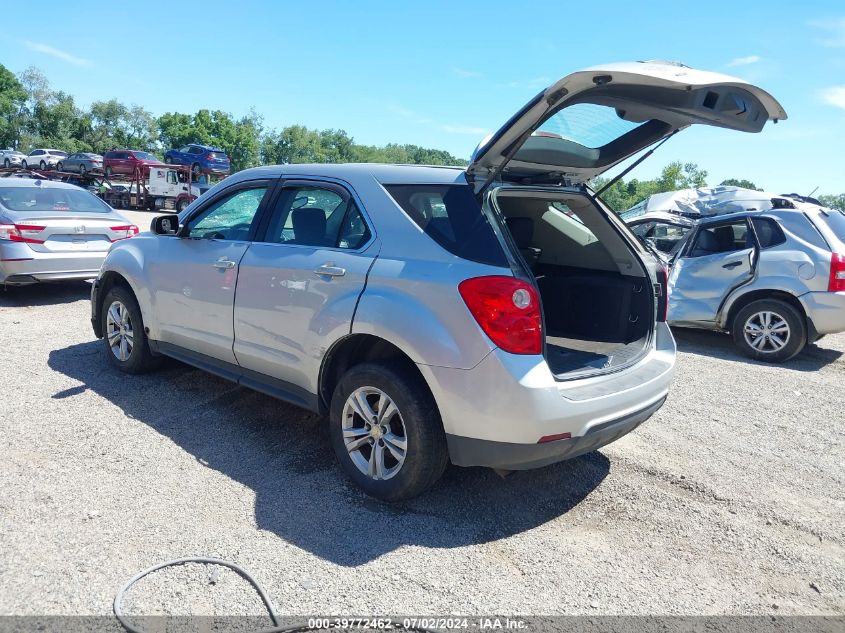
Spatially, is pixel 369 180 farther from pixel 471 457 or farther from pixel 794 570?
pixel 794 570

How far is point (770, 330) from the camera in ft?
23.0

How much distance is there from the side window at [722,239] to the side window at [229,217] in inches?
227

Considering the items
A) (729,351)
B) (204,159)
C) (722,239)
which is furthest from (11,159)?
(729,351)

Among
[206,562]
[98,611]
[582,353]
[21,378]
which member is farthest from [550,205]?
[21,378]

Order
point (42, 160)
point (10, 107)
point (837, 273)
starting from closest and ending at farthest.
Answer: point (837, 273)
point (42, 160)
point (10, 107)

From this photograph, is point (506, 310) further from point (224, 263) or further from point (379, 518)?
point (224, 263)

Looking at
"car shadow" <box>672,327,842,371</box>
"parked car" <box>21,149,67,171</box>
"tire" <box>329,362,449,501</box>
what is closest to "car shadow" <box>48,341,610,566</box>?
"tire" <box>329,362,449,501</box>

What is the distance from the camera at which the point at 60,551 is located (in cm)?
285

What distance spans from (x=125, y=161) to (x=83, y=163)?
4.55 meters

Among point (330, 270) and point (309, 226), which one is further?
point (309, 226)

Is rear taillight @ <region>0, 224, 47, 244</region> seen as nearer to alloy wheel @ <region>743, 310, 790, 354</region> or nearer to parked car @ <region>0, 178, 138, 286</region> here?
parked car @ <region>0, 178, 138, 286</region>

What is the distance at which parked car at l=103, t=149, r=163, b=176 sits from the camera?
2917 centimetres


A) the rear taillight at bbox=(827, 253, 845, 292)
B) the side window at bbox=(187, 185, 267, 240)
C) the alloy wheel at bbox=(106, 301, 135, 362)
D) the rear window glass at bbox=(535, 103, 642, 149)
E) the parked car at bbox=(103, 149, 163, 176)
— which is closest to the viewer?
the rear window glass at bbox=(535, 103, 642, 149)

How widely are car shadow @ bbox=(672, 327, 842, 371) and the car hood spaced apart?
4.31 meters
